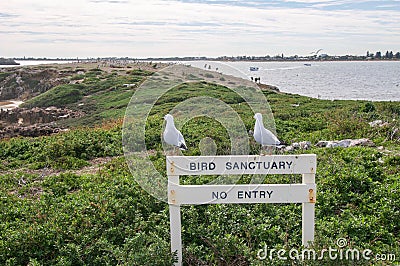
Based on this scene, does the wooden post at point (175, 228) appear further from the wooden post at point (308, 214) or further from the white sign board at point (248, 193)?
the wooden post at point (308, 214)

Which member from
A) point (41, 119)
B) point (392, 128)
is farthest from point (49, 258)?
point (41, 119)

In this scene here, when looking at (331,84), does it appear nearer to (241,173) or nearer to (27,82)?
(27,82)

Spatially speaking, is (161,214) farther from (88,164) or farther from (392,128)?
(392,128)

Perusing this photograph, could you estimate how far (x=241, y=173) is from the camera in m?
3.99

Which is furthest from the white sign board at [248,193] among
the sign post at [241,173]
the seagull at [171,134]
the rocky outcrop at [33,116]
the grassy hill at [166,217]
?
the rocky outcrop at [33,116]

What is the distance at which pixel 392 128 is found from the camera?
9695 mm

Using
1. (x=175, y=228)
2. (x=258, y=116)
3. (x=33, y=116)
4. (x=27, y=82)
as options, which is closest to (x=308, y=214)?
(x=258, y=116)

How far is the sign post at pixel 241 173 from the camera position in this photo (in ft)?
13.0

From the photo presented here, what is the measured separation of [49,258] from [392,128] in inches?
312

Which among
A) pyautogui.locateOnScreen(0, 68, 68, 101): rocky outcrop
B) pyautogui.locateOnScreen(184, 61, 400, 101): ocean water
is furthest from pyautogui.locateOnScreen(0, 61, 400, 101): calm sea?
pyautogui.locateOnScreen(0, 68, 68, 101): rocky outcrop
